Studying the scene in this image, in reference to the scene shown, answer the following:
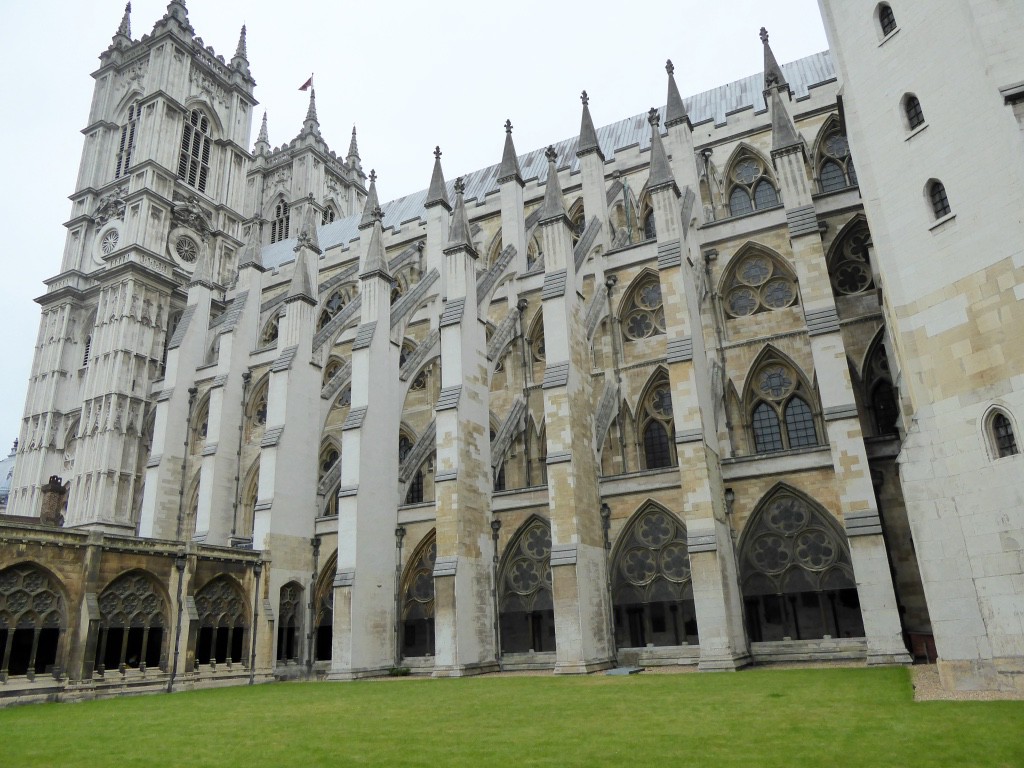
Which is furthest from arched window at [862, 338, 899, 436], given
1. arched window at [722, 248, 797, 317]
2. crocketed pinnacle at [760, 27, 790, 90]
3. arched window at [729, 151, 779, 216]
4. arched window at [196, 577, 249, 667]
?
arched window at [196, 577, 249, 667]

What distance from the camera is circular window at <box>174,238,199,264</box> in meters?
40.2

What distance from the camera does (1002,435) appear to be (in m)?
11.7

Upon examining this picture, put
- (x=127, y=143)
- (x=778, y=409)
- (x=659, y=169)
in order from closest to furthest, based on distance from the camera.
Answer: (x=778, y=409) → (x=659, y=169) → (x=127, y=143)

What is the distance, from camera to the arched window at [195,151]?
42.5m

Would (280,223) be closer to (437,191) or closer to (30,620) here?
(437,191)

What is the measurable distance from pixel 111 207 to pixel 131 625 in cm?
2921

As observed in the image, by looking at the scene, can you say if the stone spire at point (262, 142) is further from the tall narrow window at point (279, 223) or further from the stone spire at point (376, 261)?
the stone spire at point (376, 261)

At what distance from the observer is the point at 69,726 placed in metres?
11.9

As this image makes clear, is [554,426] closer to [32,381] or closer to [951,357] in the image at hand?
[951,357]

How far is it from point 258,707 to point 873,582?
12911 millimetres

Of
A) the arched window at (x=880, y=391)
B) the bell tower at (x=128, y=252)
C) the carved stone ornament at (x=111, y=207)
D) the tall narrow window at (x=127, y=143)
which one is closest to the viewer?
the arched window at (x=880, y=391)

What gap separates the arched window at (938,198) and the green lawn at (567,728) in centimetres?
825

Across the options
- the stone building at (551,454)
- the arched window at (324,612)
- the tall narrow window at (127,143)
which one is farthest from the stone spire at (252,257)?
the arched window at (324,612)

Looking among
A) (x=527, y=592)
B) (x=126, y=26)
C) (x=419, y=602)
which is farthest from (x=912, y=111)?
(x=126, y=26)
